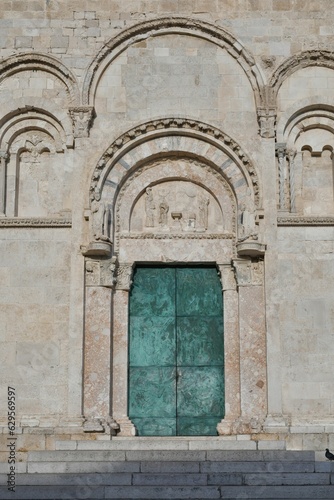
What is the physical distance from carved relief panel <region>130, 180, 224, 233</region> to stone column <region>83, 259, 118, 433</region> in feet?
3.92

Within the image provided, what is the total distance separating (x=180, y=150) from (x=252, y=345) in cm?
380

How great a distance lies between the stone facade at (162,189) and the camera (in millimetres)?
14914

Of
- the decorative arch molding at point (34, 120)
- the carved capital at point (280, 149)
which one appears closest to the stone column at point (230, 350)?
the carved capital at point (280, 149)

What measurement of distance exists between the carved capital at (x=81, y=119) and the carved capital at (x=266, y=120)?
3.06 m

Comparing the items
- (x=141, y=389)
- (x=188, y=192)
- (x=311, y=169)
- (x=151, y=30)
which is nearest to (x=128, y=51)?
(x=151, y=30)

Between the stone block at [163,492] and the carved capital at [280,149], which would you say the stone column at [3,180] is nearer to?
the carved capital at [280,149]

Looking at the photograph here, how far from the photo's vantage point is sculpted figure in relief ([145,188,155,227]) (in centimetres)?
1592

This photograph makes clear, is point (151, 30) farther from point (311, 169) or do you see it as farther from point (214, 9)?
point (311, 169)

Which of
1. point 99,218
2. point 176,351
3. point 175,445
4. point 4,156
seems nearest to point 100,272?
point 99,218

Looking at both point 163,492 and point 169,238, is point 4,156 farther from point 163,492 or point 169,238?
point 163,492

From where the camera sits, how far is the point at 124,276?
51.2ft

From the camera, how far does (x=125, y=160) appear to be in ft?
52.0

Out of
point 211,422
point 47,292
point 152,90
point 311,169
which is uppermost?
point 152,90

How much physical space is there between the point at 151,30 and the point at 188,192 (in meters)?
3.10
